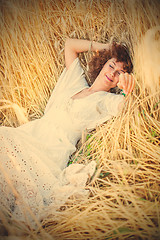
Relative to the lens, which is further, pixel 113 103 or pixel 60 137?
pixel 60 137

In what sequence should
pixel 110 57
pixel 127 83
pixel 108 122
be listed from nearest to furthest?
pixel 127 83
pixel 108 122
pixel 110 57

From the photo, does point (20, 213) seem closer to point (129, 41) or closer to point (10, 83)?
point (10, 83)

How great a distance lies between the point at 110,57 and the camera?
1221mm

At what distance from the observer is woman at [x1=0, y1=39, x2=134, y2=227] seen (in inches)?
36.1

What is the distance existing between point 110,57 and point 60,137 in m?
0.64

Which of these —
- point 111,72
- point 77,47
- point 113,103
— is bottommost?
point 113,103

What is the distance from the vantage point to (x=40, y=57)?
1.45 m

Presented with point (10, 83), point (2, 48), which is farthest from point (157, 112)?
point (2, 48)

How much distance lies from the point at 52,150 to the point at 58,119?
0.22m

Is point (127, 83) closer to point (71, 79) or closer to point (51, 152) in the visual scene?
point (71, 79)

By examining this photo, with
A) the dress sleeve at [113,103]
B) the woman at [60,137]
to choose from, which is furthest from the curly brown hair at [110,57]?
the dress sleeve at [113,103]

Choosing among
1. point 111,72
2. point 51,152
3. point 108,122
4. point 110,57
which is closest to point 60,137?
point 51,152

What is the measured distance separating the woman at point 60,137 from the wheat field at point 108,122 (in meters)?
0.06

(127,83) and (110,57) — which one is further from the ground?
(110,57)
